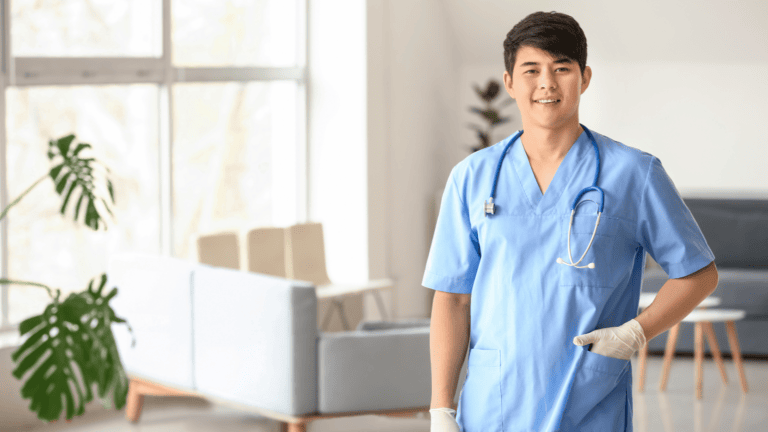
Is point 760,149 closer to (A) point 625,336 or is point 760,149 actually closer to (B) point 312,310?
(B) point 312,310

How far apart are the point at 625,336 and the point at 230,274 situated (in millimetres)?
2153

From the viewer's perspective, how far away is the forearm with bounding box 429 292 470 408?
155 centimetres

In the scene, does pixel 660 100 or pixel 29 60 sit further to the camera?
pixel 660 100

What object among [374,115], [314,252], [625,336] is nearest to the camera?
[625,336]

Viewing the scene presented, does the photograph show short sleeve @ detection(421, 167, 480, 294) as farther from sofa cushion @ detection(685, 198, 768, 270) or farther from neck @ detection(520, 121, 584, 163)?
sofa cushion @ detection(685, 198, 768, 270)

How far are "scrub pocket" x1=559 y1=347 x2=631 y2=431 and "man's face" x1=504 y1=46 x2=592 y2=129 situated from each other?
0.39 m

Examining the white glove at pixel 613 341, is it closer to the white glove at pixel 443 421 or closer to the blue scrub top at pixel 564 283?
the blue scrub top at pixel 564 283

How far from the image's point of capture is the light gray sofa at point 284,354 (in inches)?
125

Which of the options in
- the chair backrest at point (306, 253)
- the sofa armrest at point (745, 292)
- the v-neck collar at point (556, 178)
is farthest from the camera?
the sofa armrest at point (745, 292)

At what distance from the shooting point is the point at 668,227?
4.77ft

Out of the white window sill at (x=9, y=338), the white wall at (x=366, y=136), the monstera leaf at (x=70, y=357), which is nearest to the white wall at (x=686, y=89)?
the white wall at (x=366, y=136)

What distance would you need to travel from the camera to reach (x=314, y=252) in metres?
4.96

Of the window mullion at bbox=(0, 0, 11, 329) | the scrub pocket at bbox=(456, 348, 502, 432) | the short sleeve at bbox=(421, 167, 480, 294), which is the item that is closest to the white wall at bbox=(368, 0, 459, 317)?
the window mullion at bbox=(0, 0, 11, 329)

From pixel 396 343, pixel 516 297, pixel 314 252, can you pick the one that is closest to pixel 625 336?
pixel 516 297
